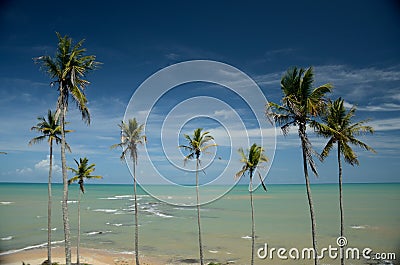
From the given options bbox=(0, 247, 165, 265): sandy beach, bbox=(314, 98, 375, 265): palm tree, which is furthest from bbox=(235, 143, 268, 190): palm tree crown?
bbox=(0, 247, 165, 265): sandy beach

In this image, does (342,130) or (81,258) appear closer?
(342,130)

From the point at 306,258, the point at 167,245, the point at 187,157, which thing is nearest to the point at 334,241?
the point at 306,258

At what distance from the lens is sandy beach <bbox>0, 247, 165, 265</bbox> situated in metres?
28.2

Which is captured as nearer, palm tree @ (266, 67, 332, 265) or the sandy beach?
palm tree @ (266, 67, 332, 265)

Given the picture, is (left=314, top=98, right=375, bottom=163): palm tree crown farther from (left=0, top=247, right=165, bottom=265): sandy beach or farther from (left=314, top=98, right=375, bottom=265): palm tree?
(left=0, top=247, right=165, bottom=265): sandy beach

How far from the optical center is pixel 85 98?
14.7 metres

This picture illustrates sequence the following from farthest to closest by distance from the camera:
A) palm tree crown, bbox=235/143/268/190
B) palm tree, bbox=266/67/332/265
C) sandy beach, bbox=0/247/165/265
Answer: sandy beach, bbox=0/247/165/265 < palm tree crown, bbox=235/143/268/190 < palm tree, bbox=266/67/332/265

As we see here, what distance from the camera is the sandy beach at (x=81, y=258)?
92.5 ft

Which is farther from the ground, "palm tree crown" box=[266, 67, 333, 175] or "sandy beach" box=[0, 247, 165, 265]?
"palm tree crown" box=[266, 67, 333, 175]

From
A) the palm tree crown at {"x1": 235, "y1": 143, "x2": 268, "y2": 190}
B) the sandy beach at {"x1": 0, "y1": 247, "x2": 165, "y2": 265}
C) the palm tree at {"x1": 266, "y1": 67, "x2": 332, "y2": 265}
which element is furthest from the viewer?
the sandy beach at {"x1": 0, "y1": 247, "x2": 165, "y2": 265}

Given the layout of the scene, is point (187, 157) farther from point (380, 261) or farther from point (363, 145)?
point (380, 261)

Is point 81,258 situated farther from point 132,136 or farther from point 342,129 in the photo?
point 342,129

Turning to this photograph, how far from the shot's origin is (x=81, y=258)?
97.7ft

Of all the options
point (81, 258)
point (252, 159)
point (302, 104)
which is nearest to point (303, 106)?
point (302, 104)
